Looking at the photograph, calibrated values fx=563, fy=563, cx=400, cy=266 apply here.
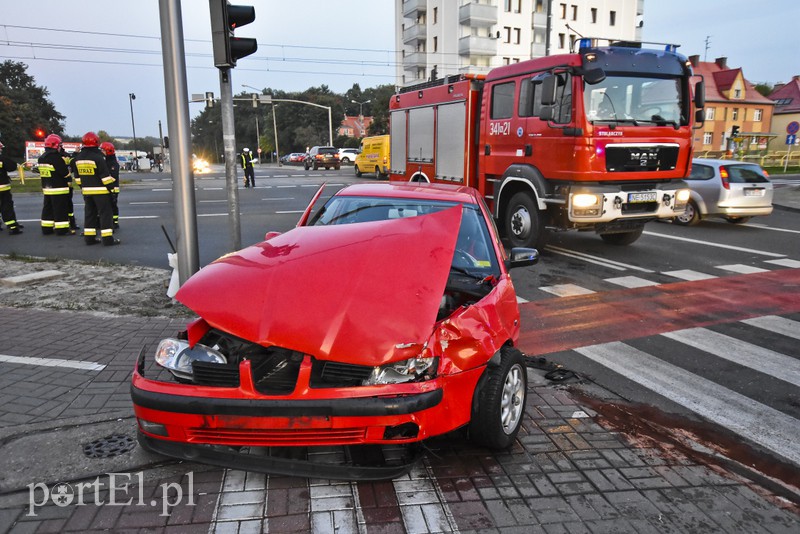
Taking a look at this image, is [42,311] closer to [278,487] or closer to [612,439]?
[278,487]

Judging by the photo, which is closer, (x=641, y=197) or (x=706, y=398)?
(x=706, y=398)

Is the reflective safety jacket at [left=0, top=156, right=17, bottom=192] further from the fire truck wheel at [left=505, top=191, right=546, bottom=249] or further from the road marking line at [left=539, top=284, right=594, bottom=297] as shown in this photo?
the road marking line at [left=539, top=284, right=594, bottom=297]

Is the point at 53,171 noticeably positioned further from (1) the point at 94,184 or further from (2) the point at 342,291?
(2) the point at 342,291

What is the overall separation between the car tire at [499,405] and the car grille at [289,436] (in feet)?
2.64

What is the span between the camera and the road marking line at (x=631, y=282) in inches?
328

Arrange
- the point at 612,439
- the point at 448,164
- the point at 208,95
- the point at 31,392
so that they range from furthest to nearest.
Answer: the point at 208,95, the point at 448,164, the point at 31,392, the point at 612,439

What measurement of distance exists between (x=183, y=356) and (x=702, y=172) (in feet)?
45.3

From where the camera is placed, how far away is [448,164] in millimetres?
12344

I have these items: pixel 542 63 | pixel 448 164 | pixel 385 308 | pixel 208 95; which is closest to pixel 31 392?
pixel 385 308

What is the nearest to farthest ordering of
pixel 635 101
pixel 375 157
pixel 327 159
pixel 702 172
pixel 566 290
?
1. pixel 566 290
2. pixel 635 101
3. pixel 702 172
4. pixel 375 157
5. pixel 327 159

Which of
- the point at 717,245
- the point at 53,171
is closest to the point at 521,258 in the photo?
the point at 717,245

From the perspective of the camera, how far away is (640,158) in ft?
30.6

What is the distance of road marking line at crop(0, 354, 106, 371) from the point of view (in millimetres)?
4668

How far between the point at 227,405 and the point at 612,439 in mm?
2505
